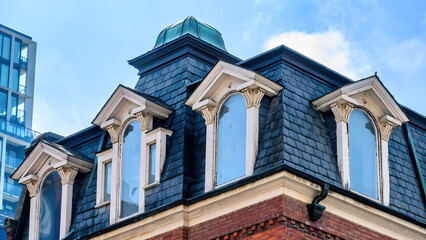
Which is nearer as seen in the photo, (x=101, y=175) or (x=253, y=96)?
(x=253, y=96)

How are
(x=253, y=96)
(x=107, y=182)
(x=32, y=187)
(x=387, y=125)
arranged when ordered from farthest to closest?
(x=32, y=187), (x=107, y=182), (x=387, y=125), (x=253, y=96)

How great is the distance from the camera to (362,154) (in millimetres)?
27703

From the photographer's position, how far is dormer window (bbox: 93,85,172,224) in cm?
2844

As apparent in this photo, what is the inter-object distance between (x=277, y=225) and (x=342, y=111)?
4.03 metres

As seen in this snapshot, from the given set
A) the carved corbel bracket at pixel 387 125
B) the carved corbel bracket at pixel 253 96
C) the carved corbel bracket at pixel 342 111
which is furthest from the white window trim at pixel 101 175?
the carved corbel bracket at pixel 387 125

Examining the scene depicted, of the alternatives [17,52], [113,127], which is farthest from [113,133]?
[17,52]

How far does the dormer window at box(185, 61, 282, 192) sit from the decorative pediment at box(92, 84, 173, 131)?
3.96 feet

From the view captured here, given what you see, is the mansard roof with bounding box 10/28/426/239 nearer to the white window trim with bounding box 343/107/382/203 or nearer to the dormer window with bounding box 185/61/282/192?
the dormer window with bounding box 185/61/282/192

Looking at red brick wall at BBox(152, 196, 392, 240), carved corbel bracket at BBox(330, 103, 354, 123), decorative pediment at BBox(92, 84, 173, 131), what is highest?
decorative pediment at BBox(92, 84, 173, 131)

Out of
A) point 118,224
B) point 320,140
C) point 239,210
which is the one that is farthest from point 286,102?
point 118,224

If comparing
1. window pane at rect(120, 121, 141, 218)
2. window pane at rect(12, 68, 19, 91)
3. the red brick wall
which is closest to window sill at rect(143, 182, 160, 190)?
window pane at rect(120, 121, 141, 218)

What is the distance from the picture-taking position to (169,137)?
28.7m

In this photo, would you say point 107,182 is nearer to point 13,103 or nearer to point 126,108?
point 126,108

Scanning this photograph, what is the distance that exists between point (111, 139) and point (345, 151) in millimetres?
6744
